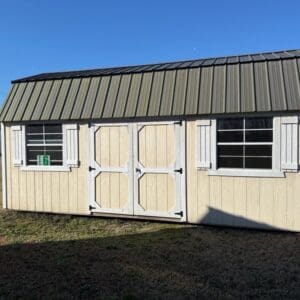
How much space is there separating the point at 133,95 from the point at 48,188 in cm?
312

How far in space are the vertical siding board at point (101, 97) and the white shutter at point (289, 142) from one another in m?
3.93

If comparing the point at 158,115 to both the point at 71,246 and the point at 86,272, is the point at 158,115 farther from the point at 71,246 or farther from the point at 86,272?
the point at 86,272

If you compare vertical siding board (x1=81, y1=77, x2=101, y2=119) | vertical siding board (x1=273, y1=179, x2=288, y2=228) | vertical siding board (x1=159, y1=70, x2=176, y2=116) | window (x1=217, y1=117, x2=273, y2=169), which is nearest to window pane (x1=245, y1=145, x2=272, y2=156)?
window (x1=217, y1=117, x2=273, y2=169)

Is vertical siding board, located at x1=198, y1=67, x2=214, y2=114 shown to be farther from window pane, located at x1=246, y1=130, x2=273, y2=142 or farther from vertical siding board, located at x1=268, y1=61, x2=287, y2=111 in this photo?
vertical siding board, located at x1=268, y1=61, x2=287, y2=111

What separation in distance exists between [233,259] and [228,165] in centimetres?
242

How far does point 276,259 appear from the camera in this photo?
236 inches

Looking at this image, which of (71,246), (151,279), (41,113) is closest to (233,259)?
(151,279)

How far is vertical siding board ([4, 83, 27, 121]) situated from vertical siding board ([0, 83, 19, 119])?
3.5 inches

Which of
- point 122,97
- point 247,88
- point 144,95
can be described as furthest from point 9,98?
point 247,88

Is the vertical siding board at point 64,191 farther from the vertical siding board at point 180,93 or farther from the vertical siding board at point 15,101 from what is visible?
the vertical siding board at point 180,93

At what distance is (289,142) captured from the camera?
745 cm

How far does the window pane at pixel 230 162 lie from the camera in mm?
7879

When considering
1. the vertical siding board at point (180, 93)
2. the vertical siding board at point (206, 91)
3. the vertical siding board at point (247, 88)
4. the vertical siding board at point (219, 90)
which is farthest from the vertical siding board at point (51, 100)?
the vertical siding board at point (247, 88)

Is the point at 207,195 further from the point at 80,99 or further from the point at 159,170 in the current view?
the point at 80,99
